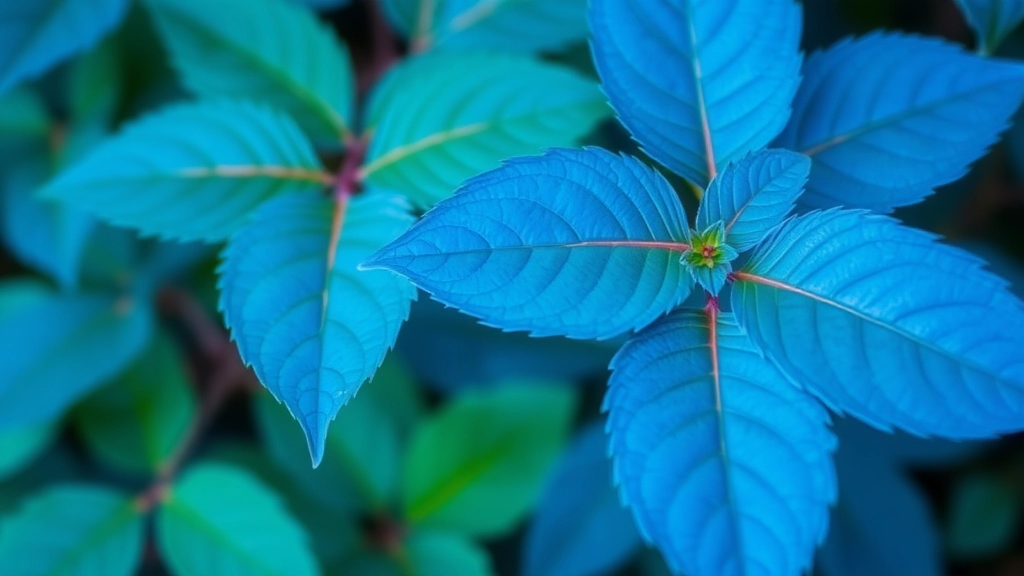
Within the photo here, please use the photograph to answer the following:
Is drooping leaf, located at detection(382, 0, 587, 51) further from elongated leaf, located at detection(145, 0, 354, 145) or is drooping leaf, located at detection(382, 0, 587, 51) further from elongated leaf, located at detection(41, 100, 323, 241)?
elongated leaf, located at detection(41, 100, 323, 241)

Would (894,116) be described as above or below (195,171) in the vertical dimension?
above

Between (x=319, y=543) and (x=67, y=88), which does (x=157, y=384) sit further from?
(x=67, y=88)

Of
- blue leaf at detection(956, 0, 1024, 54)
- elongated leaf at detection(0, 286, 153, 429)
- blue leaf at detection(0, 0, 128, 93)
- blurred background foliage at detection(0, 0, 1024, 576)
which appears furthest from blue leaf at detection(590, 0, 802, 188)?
elongated leaf at detection(0, 286, 153, 429)

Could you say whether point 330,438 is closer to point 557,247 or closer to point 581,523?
point 581,523

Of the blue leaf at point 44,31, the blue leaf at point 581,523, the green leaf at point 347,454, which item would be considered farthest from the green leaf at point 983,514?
the blue leaf at point 44,31

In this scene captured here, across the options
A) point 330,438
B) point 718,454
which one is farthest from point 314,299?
point 330,438

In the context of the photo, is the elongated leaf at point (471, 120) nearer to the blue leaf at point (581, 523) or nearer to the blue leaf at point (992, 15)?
the blue leaf at point (992, 15)

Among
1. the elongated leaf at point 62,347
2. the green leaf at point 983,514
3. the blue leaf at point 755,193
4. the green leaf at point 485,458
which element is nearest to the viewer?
the blue leaf at point 755,193
